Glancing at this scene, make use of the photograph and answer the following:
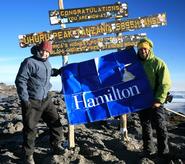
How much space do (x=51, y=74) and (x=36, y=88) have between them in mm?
695

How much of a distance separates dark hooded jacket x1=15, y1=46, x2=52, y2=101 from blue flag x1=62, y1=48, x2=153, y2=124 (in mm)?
766

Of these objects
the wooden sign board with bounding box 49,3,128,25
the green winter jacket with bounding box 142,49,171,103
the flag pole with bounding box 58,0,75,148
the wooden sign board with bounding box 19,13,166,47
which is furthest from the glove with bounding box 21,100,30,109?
the green winter jacket with bounding box 142,49,171,103

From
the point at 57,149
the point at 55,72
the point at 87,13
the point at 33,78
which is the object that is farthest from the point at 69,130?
the point at 87,13

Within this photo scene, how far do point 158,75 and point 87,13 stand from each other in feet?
8.53

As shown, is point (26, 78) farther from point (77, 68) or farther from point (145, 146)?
point (145, 146)

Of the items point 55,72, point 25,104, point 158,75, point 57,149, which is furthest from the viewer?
point 55,72

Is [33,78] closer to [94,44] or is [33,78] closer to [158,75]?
[94,44]

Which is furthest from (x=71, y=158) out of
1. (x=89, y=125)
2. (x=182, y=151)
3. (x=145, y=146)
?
(x=89, y=125)

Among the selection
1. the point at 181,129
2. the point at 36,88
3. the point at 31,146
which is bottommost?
the point at 181,129

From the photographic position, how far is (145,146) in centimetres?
898

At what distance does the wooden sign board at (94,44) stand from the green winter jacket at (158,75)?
1646mm

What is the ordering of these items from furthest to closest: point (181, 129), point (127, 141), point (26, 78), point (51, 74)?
point (181, 129) → point (127, 141) → point (51, 74) → point (26, 78)

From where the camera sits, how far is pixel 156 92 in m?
8.72

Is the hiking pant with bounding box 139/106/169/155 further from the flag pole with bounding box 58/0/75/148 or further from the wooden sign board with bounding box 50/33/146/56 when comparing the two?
the wooden sign board with bounding box 50/33/146/56
